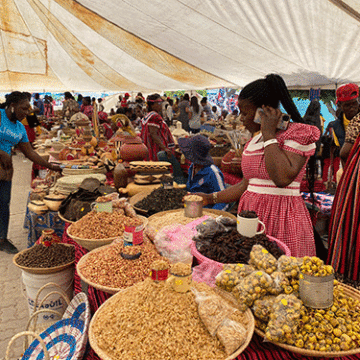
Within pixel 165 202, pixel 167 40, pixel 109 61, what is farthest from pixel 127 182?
pixel 109 61

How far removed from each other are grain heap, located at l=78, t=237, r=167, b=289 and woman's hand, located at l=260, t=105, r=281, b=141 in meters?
0.82

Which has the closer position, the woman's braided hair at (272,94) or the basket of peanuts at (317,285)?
the basket of peanuts at (317,285)

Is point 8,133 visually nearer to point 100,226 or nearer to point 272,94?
point 100,226

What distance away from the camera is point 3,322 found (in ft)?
9.15

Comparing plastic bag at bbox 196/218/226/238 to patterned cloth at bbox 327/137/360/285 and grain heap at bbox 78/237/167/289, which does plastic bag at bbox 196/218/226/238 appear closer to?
grain heap at bbox 78/237/167/289

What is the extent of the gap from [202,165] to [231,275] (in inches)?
77.8

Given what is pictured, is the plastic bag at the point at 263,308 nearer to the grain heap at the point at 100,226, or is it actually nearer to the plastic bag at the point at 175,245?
the plastic bag at the point at 175,245

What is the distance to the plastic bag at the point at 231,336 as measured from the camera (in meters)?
1.01

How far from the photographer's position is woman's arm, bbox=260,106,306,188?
1.65m

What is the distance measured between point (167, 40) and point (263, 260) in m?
6.71

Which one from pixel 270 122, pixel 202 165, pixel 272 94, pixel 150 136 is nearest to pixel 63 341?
pixel 270 122

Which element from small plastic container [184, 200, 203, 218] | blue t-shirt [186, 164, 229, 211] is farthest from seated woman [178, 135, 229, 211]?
small plastic container [184, 200, 203, 218]

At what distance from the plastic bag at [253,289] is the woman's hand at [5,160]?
11.2 feet

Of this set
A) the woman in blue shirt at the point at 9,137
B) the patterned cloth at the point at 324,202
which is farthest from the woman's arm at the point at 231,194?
the woman in blue shirt at the point at 9,137
